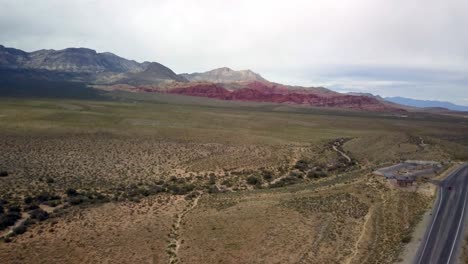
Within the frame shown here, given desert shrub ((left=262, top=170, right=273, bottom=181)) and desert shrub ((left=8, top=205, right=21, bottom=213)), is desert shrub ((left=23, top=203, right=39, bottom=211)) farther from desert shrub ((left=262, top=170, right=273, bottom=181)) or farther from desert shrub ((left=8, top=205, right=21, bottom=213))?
desert shrub ((left=262, top=170, right=273, bottom=181))

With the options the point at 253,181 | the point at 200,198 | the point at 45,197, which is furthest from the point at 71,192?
the point at 253,181

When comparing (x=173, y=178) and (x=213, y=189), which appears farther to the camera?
(x=173, y=178)

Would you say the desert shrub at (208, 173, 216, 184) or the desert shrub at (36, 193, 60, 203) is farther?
the desert shrub at (208, 173, 216, 184)

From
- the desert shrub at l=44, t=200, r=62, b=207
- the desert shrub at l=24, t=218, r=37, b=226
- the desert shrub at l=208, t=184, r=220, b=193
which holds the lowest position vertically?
the desert shrub at l=24, t=218, r=37, b=226

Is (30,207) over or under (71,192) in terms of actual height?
under

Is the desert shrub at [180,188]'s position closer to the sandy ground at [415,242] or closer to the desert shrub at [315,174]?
the desert shrub at [315,174]

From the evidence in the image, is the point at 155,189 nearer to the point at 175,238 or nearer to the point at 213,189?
the point at 213,189

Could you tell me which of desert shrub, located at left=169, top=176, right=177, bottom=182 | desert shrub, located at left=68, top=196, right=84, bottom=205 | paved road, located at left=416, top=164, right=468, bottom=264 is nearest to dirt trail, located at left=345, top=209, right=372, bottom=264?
paved road, located at left=416, top=164, right=468, bottom=264
